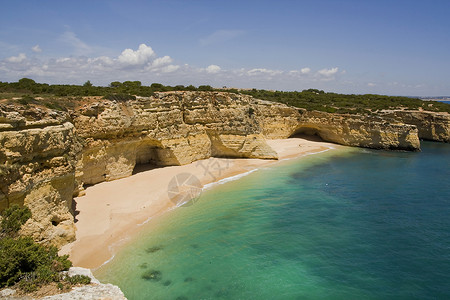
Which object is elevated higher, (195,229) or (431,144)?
(431,144)

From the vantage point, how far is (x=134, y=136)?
25672 millimetres

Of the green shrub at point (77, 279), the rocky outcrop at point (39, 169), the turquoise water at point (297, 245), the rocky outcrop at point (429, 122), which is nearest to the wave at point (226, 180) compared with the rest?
the turquoise water at point (297, 245)

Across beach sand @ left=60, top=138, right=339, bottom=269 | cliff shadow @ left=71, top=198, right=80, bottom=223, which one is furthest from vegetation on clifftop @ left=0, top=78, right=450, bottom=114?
beach sand @ left=60, top=138, right=339, bottom=269

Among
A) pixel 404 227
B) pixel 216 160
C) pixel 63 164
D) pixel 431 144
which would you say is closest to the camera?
pixel 63 164

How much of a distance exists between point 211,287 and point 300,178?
1750cm

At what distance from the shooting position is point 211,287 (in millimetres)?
12211

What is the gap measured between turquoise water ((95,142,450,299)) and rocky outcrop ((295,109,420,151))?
53.0 feet

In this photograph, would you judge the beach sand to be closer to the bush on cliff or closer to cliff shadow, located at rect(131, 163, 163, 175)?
cliff shadow, located at rect(131, 163, 163, 175)

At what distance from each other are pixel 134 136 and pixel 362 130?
33.9 meters

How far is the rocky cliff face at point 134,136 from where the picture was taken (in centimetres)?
1394

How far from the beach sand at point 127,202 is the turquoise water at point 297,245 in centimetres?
108

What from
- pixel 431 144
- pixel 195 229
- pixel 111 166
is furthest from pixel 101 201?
pixel 431 144

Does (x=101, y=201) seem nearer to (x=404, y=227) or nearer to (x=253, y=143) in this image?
(x=253, y=143)

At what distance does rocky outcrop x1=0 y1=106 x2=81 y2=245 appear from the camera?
42.5ft
